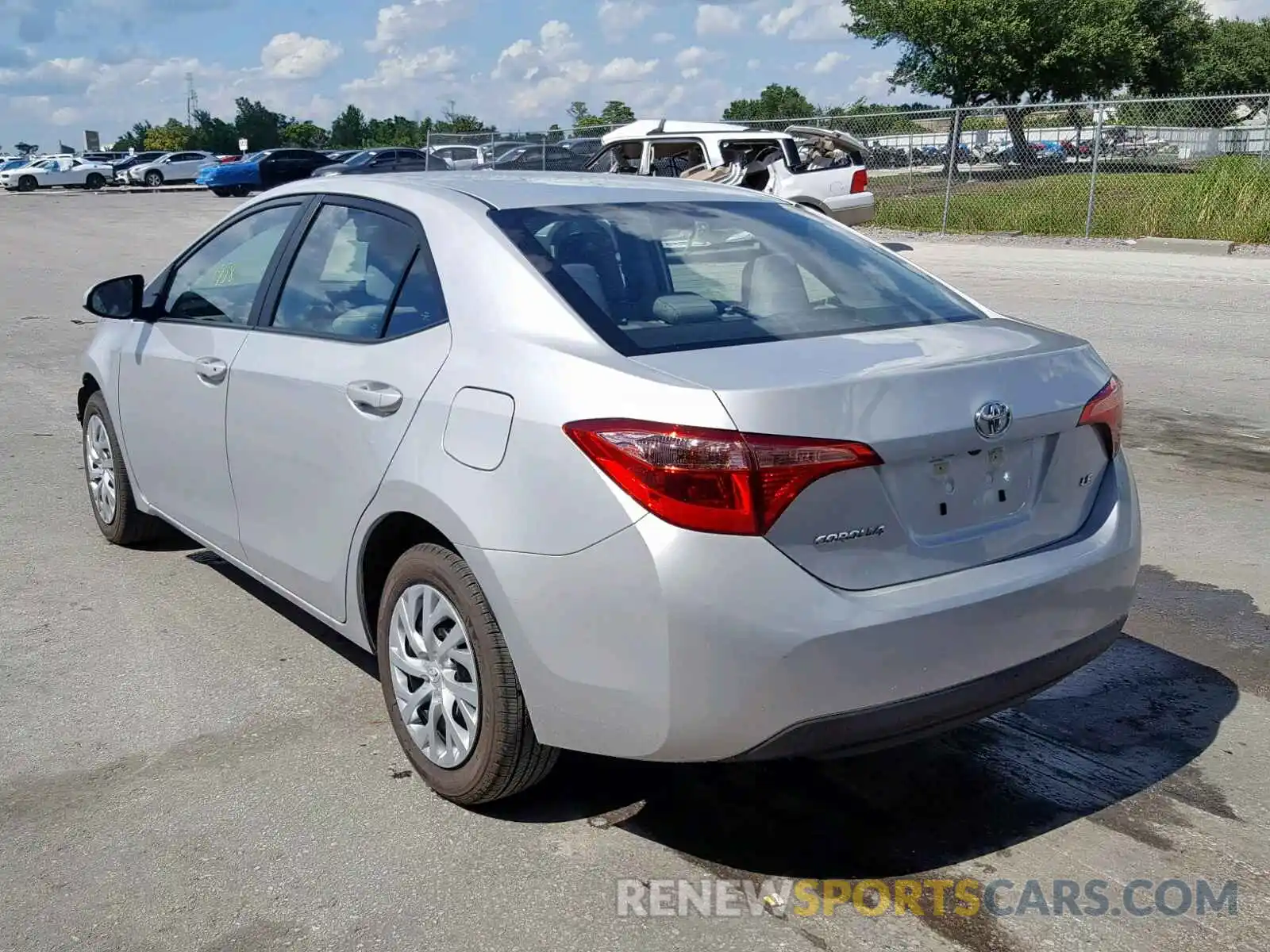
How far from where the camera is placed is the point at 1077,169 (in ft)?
72.5

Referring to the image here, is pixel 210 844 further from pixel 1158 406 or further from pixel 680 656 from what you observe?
pixel 1158 406

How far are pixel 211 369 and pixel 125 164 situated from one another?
2458 inches

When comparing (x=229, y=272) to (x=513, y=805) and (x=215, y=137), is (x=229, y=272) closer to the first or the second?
(x=513, y=805)

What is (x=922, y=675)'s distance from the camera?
2975mm

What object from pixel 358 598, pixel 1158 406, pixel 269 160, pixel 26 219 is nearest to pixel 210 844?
pixel 358 598

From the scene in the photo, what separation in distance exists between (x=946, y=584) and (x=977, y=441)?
0.35 meters

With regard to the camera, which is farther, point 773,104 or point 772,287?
point 773,104

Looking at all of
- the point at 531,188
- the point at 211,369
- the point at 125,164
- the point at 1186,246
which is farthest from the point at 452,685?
the point at 125,164

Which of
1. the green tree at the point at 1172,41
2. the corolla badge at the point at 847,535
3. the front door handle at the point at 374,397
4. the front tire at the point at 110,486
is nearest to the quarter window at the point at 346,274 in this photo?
the front door handle at the point at 374,397

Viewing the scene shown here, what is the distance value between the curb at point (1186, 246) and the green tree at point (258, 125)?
8751 cm

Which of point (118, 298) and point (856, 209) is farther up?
point (118, 298)

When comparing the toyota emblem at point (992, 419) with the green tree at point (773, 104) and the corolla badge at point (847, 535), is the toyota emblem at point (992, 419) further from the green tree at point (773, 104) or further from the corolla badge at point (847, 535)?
the green tree at point (773, 104)

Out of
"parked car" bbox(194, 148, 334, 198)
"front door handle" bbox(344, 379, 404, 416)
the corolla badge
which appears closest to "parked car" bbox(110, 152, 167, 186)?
"parked car" bbox(194, 148, 334, 198)

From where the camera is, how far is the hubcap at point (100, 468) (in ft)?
18.9
